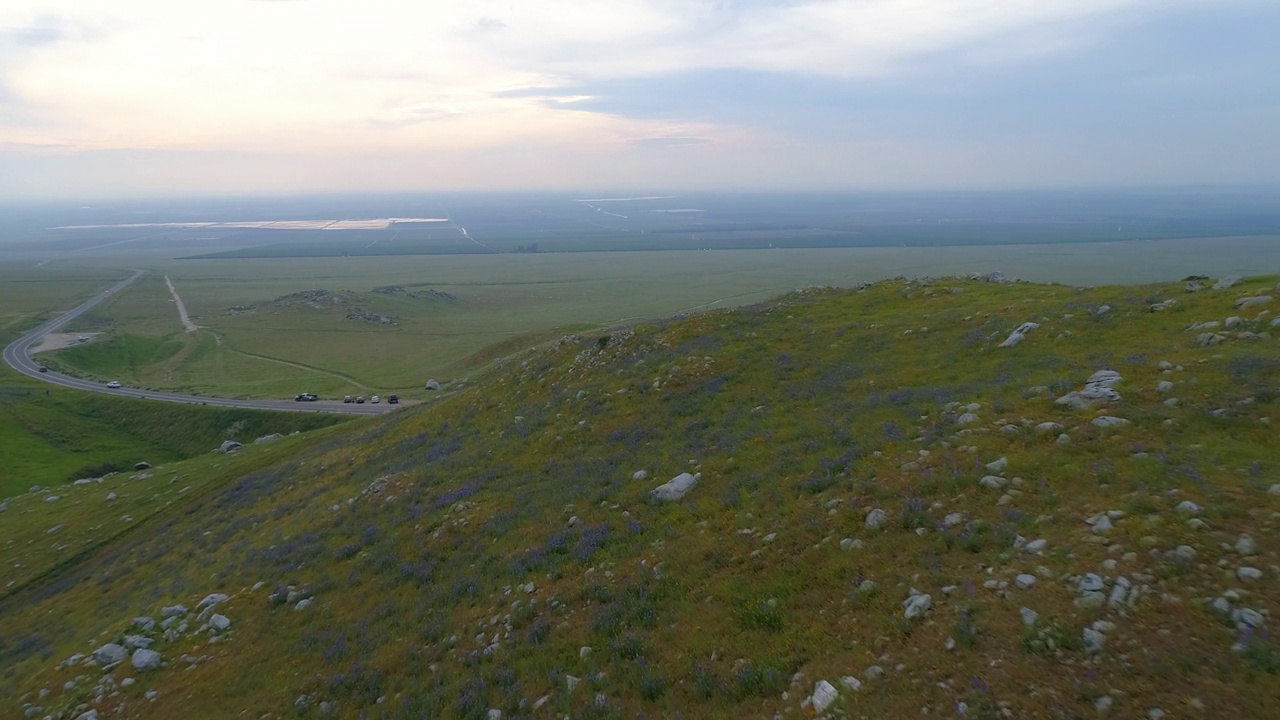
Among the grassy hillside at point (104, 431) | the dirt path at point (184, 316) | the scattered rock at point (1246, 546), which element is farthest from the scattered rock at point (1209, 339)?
the dirt path at point (184, 316)

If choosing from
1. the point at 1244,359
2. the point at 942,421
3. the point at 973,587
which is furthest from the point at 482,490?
the point at 1244,359

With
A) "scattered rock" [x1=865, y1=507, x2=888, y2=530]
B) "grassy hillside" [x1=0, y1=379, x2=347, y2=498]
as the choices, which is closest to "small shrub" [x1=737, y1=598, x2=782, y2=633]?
"scattered rock" [x1=865, y1=507, x2=888, y2=530]

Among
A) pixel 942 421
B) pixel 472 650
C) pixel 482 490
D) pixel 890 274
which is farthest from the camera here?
pixel 890 274

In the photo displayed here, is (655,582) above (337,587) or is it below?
above

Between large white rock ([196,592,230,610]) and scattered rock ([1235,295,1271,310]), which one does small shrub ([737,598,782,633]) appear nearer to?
large white rock ([196,592,230,610])

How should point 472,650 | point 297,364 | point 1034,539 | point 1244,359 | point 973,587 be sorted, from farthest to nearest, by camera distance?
point 297,364, point 1244,359, point 472,650, point 1034,539, point 973,587

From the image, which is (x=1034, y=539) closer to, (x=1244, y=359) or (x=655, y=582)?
(x=655, y=582)
